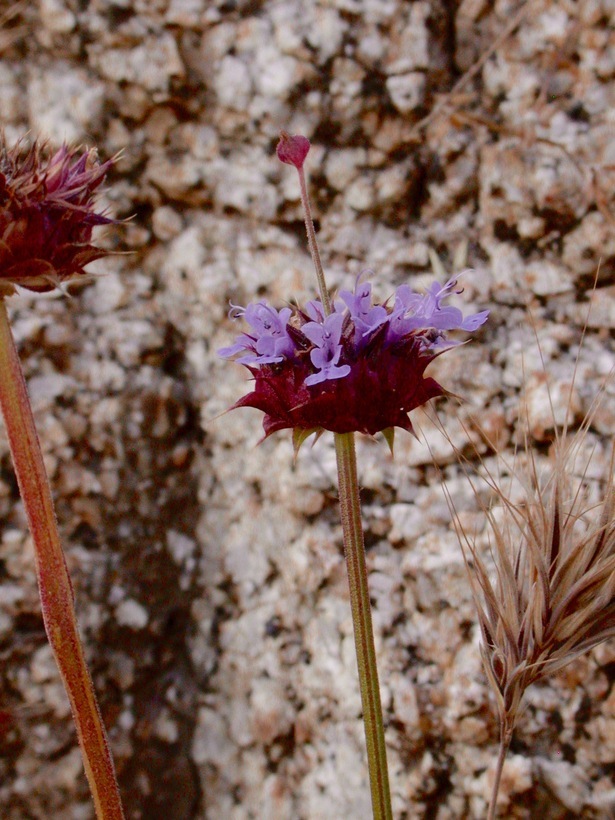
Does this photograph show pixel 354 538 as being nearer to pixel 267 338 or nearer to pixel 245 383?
pixel 267 338

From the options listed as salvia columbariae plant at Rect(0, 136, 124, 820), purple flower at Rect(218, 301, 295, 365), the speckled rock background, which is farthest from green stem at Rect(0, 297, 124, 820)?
the speckled rock background

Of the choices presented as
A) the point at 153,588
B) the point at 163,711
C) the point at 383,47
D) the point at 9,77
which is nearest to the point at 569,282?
the point at 383,47

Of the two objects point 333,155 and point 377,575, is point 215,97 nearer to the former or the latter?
point 333,155

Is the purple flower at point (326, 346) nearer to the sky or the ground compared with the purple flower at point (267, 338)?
nearer to the ground

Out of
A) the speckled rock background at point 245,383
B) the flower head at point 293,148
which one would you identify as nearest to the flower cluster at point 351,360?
the flower head at point 293,148

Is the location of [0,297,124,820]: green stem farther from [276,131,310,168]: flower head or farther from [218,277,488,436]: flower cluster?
[276,131,310,168]: flower head

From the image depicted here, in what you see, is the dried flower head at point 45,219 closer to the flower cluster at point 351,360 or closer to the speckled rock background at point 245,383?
the flower cluster at point 351,360
